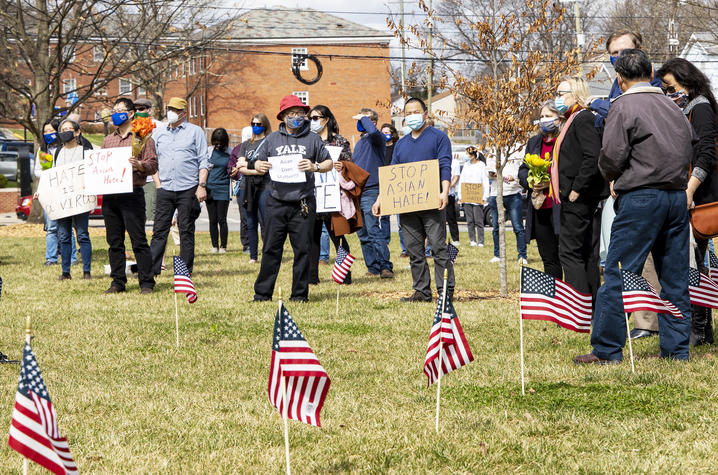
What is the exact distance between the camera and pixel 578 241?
8211mm

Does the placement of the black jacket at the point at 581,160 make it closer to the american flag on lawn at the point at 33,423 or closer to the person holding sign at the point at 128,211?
the american flag on lawn at the point at 33,423

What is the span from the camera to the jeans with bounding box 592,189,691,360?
669 cm

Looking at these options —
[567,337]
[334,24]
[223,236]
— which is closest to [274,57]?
[334,24]

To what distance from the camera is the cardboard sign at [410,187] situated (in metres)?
10.4

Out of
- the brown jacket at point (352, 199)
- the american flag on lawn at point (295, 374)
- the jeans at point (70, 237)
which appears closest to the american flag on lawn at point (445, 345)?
the american flag on lawn at point (295, 374)

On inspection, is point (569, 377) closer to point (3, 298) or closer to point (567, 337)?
point (567, 337)

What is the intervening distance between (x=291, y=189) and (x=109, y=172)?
7.95 ft

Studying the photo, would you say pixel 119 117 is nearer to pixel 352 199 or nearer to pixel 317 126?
pixel 317 126

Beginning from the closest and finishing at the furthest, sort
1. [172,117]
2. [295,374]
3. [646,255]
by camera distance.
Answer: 1. [295,374]
2. [646,255]
3. [172,117]

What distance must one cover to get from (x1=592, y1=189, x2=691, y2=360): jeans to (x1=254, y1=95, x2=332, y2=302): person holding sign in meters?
4.51

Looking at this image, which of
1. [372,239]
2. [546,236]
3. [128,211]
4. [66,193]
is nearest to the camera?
[546,236]

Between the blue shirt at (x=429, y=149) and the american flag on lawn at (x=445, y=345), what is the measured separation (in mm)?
5210

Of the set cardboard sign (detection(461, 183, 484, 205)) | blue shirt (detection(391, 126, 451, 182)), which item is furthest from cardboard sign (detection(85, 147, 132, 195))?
cardboard sign (detection(461, 183, 484, 205))

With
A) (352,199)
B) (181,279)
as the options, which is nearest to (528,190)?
(181,279)
